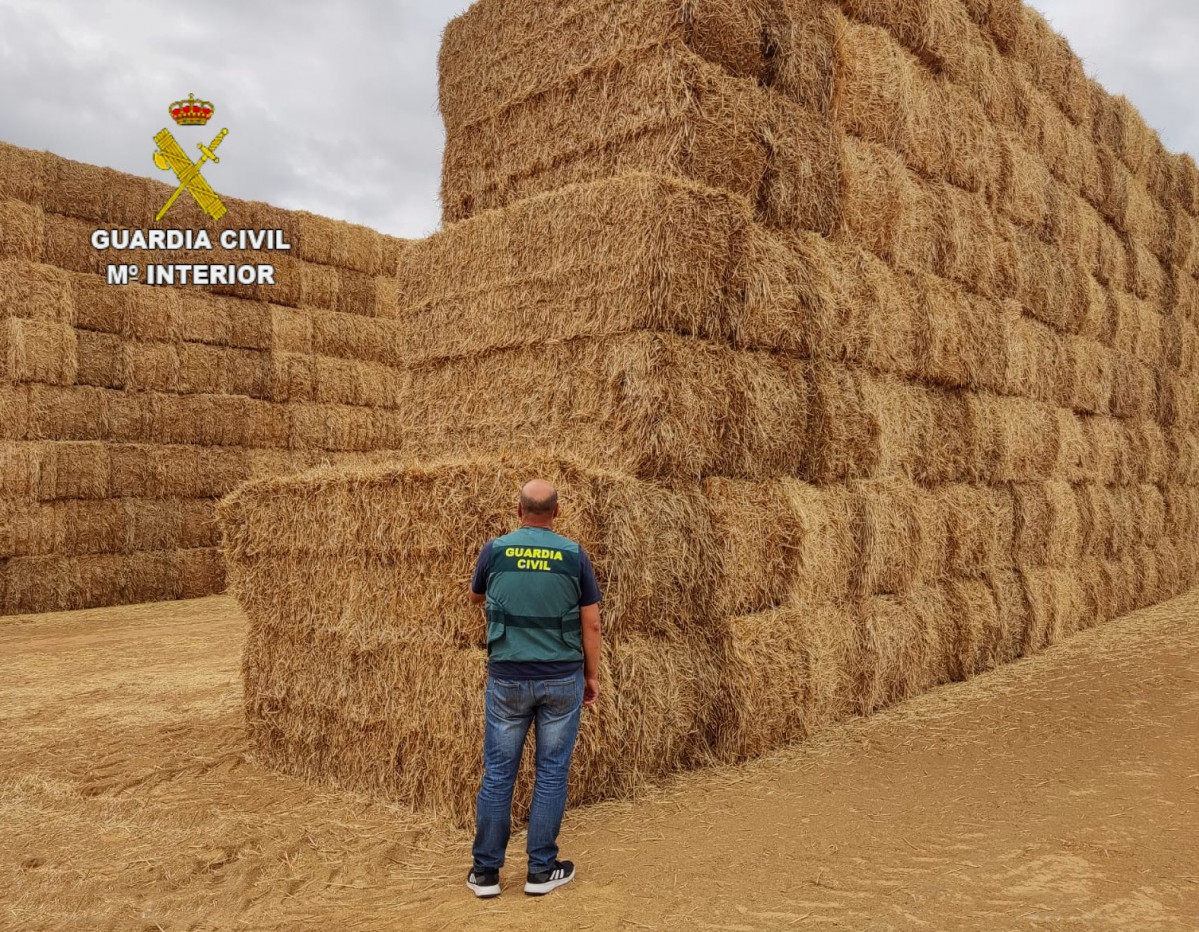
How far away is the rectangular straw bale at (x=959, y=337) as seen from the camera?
8383 mm

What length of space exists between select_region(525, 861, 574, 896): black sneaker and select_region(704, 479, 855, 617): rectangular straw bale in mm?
2210

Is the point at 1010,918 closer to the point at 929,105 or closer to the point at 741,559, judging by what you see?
the point at 741,559

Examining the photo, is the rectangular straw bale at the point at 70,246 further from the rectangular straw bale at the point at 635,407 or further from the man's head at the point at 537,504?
the man's head at the point at 537,504

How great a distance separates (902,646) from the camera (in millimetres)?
7668


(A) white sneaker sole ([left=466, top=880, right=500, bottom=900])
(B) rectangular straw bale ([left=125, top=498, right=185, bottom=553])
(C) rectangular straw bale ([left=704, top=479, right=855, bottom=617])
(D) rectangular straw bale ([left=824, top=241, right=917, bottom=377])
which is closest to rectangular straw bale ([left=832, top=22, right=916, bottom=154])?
(D) rectangular straw bale ([left=824, top=241, right=917, bottom=377])

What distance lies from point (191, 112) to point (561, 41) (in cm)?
1026

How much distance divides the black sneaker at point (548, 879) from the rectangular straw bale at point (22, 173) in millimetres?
11569

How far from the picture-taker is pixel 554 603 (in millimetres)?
4180

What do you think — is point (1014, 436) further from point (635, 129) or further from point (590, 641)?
point (590, 641)

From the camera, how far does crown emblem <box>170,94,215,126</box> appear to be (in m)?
15.3

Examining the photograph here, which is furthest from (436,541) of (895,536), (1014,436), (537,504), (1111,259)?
(1111,259)

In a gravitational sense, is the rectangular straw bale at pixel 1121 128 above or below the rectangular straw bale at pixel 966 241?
above

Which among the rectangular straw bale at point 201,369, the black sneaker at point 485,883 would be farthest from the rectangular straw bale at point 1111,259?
the rectangular straw bale at point 201,369

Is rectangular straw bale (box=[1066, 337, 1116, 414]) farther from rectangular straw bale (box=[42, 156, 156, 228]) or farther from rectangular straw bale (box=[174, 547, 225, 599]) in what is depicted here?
rectangular straw bale (box=[42, 156, 156, 228])
